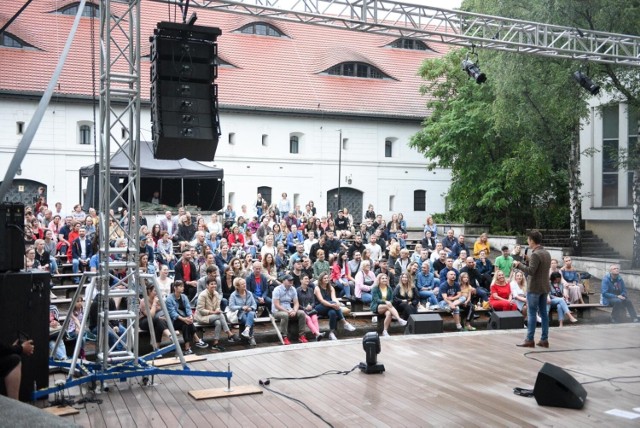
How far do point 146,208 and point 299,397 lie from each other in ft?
52.0

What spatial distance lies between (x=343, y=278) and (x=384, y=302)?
221cm

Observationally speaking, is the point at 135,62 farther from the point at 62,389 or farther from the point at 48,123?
the point at 48,123

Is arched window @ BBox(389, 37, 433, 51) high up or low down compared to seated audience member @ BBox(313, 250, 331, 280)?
up

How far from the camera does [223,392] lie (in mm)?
7676

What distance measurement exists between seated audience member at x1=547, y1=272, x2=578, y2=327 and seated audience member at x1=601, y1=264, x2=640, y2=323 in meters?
0.85

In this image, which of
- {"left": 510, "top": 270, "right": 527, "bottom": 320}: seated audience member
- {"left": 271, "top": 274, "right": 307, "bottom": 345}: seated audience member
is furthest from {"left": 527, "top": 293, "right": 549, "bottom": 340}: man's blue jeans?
{"left": 510, "top": 270, "right": 527, "bottom": 320}: seated audience member

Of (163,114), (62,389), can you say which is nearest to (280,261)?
(163,114)

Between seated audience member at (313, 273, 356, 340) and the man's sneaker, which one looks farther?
the man's sneaker

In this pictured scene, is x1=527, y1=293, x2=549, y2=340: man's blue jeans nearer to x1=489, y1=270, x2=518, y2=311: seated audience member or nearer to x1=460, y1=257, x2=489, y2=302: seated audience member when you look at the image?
x1=489, y1=270, x2=518, y2=311: seated audience member

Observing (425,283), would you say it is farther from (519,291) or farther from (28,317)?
(28,317)

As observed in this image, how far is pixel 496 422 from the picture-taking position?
6688 mm

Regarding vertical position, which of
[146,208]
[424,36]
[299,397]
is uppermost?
[424,36]

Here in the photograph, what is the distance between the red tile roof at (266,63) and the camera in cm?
2966

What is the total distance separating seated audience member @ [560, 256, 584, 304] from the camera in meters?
15.8
